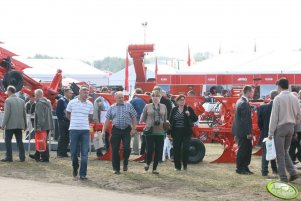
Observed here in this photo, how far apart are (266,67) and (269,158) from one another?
957 inches

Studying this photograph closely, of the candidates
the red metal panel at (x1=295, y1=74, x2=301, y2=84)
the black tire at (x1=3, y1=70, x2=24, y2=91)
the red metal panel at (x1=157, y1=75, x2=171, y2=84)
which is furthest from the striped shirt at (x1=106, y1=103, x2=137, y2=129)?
the red metal panel at (x1=157, y1=75, x2=171, y2=84)

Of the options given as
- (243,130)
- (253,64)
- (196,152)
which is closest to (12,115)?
(196,152)

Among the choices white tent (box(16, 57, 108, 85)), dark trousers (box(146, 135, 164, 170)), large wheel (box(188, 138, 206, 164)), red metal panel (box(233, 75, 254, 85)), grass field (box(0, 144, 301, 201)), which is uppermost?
white tent (box(16, 57, 108, 85))

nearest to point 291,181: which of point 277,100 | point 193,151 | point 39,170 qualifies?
point 277,100

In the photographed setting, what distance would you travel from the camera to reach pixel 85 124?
1309cm

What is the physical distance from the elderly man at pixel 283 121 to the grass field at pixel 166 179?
0.59 meters

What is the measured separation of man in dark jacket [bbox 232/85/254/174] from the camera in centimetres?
1374

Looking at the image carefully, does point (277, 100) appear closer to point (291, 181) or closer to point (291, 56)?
point (291, 181)

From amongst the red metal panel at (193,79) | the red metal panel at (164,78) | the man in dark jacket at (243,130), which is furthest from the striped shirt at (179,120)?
the red metal panel at (193,79)

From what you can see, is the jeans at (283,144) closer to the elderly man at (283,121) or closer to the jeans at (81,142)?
the elderly man at (283,121)

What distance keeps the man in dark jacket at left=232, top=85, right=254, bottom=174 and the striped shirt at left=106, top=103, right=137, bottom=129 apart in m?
2.07

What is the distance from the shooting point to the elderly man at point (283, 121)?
11891 mm

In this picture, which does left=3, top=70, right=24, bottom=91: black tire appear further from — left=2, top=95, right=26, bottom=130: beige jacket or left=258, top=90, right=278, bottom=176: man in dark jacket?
left=258, top=90, right=278, bottom=176: man in dark jacket

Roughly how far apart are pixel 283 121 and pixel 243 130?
6.43 feet
